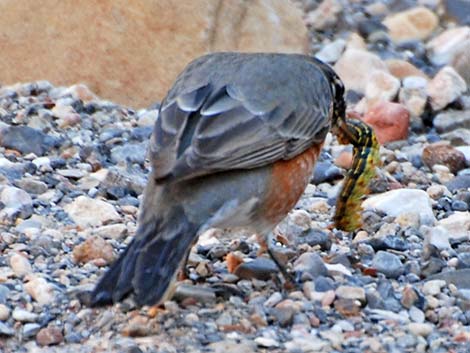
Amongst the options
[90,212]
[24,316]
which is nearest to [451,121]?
[90,212]

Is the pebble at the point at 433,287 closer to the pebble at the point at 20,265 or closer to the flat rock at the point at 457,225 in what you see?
the flat rock at the point at 457,225

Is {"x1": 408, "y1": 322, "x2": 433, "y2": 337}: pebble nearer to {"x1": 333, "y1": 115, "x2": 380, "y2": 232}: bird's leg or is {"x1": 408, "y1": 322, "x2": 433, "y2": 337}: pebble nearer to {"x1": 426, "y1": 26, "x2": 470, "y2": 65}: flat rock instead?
{"x1": 333, "y1": 115, "x2": 380, "y2": 232}: bird's leg

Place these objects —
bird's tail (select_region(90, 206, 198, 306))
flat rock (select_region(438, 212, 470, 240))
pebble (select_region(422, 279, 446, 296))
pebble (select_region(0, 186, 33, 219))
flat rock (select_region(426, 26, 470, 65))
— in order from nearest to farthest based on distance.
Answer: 1. bird's tail (select_region(90, 206, 198, 306))
2. pebble (select_region(422, 279, 446, 296))
3. pebble (select_region(0, 186, 33, 219))
4. flat rock (select_region(438, 212, 470, 240))
5. flat rock (select_region(426, 26, 470, 65))

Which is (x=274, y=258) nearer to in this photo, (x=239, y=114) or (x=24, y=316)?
(x=239, y=114)

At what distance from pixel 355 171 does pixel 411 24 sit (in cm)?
567

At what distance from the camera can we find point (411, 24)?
45.3ft

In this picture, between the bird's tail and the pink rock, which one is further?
the pink rock

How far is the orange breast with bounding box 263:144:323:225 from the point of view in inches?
285

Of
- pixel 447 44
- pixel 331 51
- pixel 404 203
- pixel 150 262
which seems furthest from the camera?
pixel 447 44

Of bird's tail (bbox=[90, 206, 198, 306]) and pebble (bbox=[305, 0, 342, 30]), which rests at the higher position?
bird's tail (bbox=[90, 206, 198, 306])

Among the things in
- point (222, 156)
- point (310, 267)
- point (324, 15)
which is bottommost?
point (324, 15)

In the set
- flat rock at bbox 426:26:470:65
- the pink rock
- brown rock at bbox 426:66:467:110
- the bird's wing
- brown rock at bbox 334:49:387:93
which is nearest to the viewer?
the bird's wing

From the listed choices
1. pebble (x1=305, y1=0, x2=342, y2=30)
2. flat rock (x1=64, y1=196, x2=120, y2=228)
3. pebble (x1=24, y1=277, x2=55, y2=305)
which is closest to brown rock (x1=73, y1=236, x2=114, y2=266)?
pebble (x1=24, y1=277, x2=55, y2=305)

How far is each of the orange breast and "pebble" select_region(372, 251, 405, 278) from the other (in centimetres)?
60
